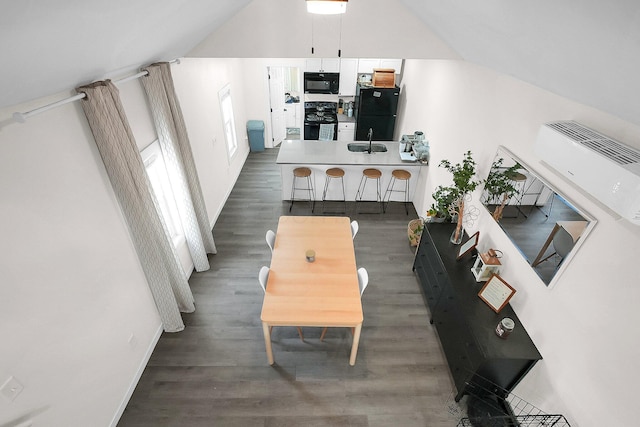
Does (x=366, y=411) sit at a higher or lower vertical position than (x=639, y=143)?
lower

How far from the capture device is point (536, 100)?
2.52 m

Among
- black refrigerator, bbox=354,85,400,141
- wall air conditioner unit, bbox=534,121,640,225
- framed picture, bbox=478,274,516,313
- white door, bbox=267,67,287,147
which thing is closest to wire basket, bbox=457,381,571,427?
framed picture, bbox=478,274,516,313

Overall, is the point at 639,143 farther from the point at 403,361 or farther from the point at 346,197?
the point at 346,197

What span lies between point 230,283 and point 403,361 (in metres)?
2.32

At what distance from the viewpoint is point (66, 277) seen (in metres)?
2.16

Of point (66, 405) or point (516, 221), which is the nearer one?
point (66, 405)

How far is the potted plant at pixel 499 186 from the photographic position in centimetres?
286

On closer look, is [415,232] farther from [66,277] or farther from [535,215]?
[66,277]

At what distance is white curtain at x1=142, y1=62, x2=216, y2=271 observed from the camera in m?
3.10

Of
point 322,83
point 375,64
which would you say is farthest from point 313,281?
point 375,64

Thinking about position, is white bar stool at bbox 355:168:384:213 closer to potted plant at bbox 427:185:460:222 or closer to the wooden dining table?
potted plant at bbox 427:185:460:222

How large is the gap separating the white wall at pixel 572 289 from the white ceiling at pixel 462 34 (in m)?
0.40

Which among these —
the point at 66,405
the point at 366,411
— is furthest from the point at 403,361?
the point at 66,405

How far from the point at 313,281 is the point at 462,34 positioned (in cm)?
259
